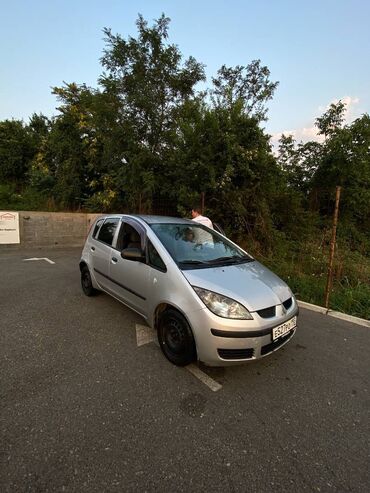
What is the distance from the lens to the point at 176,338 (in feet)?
8.60

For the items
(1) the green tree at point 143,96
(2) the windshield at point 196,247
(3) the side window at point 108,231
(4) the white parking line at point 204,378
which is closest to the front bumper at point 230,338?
(4) the white parking line at point 204,378

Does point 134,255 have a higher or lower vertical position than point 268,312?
higher

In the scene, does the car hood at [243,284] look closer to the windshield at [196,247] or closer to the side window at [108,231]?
the windshield at [196,247]

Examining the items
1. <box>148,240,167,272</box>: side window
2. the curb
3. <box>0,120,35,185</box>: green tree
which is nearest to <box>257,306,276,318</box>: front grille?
<box>148,240,167,272</box>: side window

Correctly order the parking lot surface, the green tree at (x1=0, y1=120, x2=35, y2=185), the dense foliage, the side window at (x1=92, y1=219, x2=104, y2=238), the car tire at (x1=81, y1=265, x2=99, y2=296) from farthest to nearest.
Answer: the green tree at (x1=0, y1=120, x2=35, y2=185)
the dense foliage
the car tire at (x1=81, y1=265, x2=99, y2=296)
the side window at (x1=92, y1=219, x2=104, y2=238)
the parking lot surface

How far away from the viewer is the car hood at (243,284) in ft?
7.81


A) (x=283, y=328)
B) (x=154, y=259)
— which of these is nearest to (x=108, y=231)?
(x=154, y=259)

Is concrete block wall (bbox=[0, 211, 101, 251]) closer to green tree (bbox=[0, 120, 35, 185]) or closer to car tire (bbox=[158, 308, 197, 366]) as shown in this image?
green tree (bbox=[0, 120, 35, 185])

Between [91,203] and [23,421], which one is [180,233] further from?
[91,203]

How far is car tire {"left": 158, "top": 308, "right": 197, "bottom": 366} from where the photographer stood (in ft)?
8.08

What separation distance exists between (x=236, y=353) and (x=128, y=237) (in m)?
2.07

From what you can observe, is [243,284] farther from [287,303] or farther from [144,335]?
[144,335]

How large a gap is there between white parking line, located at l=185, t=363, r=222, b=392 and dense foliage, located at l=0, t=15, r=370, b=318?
4.14 m

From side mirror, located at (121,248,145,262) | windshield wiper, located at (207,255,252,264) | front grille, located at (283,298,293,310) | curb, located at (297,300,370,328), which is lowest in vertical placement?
curb, located at (297,300,370,328)
